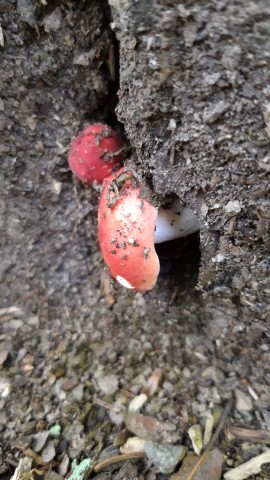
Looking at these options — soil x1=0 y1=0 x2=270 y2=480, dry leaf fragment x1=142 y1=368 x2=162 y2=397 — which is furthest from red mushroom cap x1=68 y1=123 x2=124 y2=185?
dry leaf fragment x1=142 y1=368 x2=162 y2=397

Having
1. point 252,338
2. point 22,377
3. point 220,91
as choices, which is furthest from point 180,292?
point 220,91

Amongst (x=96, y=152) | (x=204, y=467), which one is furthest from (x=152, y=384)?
(x=96, y=152)

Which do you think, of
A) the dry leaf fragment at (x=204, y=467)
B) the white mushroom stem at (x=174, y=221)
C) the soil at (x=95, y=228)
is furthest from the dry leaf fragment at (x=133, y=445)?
the white mushroom stem at (x=174, y=221)

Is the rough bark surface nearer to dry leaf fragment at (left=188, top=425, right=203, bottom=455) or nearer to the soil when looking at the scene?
the soil

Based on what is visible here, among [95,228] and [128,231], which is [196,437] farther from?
[95,228]

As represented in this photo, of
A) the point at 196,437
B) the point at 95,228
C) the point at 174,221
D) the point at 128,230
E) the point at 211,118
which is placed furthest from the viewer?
the point at 95,228

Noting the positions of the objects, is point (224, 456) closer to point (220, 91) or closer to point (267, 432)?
point (267, 432)

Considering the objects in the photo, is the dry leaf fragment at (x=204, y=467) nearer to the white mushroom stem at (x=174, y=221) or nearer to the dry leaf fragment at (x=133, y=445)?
the dry leaf fragment at (x=133, y=445)
